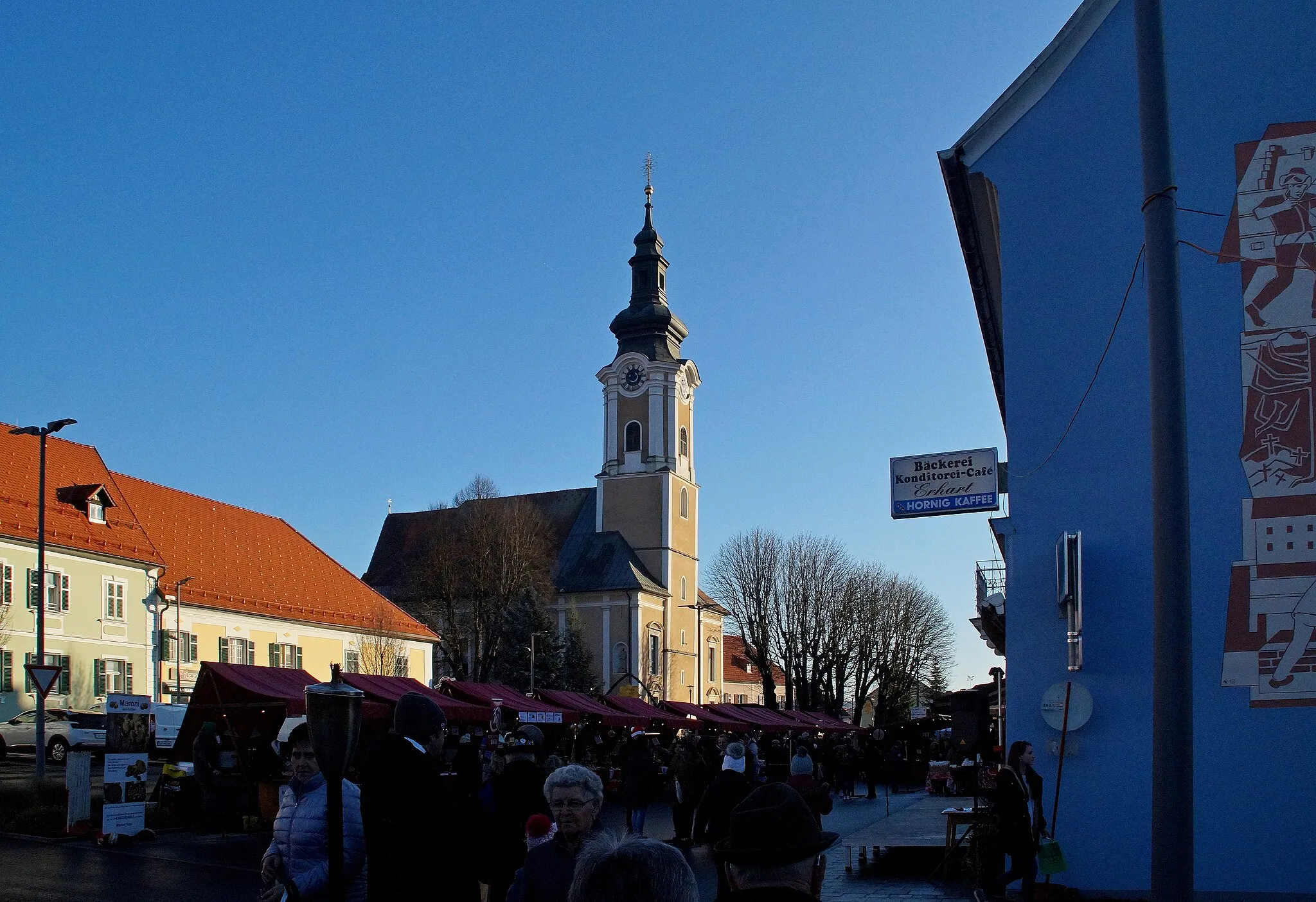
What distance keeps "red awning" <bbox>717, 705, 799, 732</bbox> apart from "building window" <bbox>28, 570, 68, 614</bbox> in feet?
72.7

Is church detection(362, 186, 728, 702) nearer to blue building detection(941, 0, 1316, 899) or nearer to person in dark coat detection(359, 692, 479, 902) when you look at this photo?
blue building detection(941, 0, 1316, 899)

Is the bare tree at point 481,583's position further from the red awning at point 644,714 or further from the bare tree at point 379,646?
the red awning at point 644,714

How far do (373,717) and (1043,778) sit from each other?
13.0 metres

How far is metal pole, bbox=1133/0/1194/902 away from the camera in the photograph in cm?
621

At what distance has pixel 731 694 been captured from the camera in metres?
125

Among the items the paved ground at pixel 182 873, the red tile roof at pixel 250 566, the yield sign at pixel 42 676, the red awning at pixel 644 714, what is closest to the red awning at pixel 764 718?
the red awning at pixel 644 714

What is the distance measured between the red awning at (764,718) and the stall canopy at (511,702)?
14.0 meters

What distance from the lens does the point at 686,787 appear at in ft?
66.2

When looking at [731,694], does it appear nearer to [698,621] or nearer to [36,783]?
[698,621]

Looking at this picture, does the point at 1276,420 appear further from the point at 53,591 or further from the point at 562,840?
the point at 53,591

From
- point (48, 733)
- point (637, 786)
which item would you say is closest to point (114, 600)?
point (48, 733)

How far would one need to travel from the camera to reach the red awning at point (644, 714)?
3519cm

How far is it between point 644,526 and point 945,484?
2579 inches

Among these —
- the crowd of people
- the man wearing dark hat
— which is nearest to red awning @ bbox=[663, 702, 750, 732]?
→ the crowd of people
